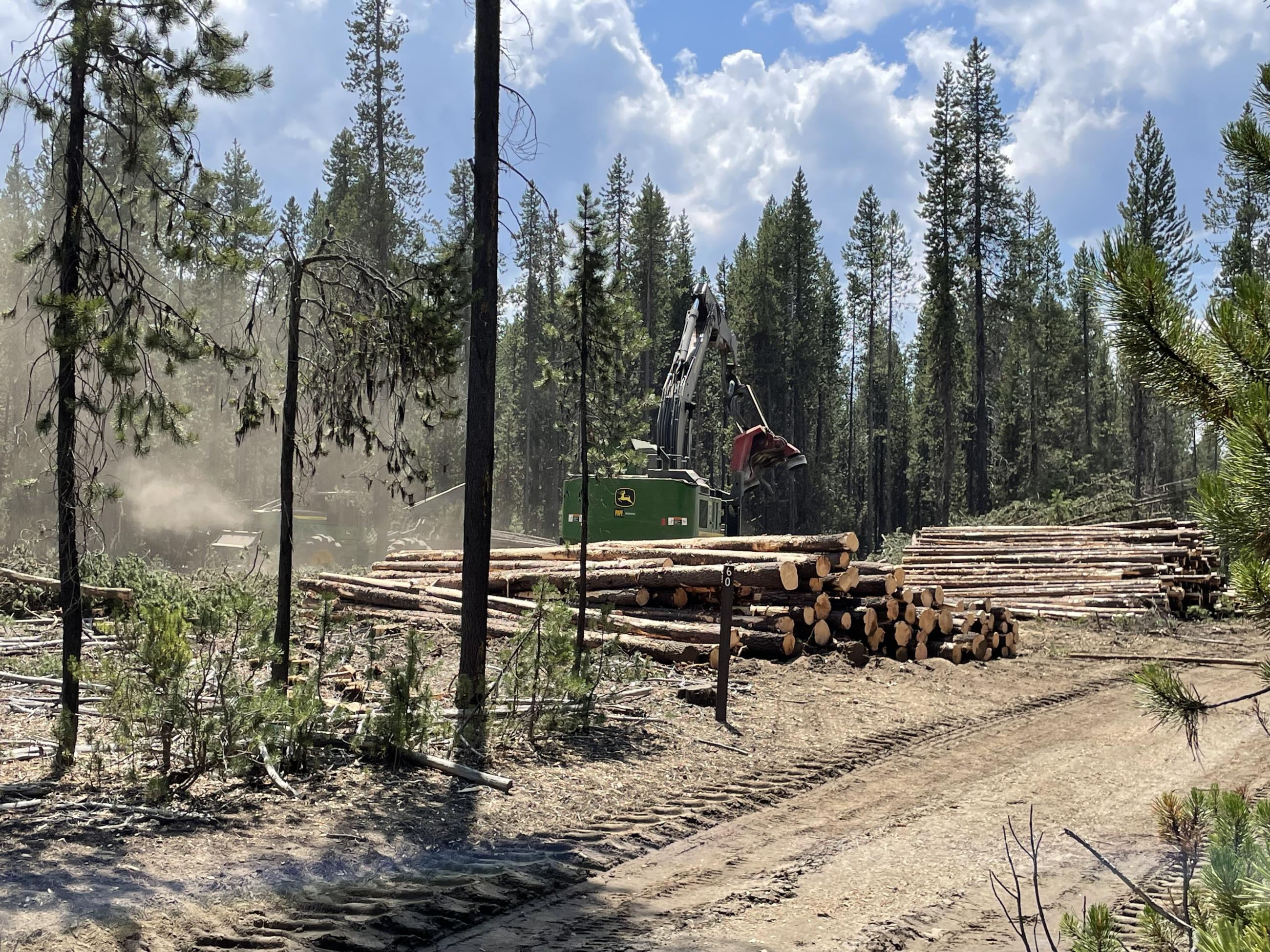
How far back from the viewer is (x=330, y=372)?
9.19 metres

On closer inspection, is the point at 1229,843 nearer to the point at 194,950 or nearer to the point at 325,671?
the point at 194,950

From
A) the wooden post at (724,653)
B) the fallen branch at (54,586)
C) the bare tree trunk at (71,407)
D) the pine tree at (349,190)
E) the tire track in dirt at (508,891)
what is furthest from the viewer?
the pine tree at (349,190)

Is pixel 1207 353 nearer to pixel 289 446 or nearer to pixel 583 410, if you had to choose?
pixel 289 446

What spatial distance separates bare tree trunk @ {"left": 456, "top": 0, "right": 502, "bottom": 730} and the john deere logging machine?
817 cm

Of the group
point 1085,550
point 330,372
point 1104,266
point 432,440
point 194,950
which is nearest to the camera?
point 1104,266

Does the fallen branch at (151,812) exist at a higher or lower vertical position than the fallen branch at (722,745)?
higher

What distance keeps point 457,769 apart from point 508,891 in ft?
6.81

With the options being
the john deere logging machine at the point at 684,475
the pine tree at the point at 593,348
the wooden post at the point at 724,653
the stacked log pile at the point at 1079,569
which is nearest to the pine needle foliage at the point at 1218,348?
the wooden post at the point at 724,653

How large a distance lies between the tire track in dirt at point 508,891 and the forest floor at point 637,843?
2 cm

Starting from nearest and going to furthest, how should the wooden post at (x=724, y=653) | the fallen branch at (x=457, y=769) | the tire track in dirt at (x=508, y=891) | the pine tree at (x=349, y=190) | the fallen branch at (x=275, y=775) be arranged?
the tire track in dirt at (x=508, y=891), the fallen branch at (x=275, y=775), the fallen branch at (x=457, y=769), the wooden post at (x=724, y=653), the pine tree at (x=349, y=190)

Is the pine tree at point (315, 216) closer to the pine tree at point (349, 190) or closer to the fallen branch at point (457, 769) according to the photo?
the pine tree at point (349, 190)

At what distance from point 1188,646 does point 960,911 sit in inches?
538

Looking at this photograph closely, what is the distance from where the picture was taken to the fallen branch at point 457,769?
722cm

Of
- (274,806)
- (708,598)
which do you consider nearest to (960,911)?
(274,806)
